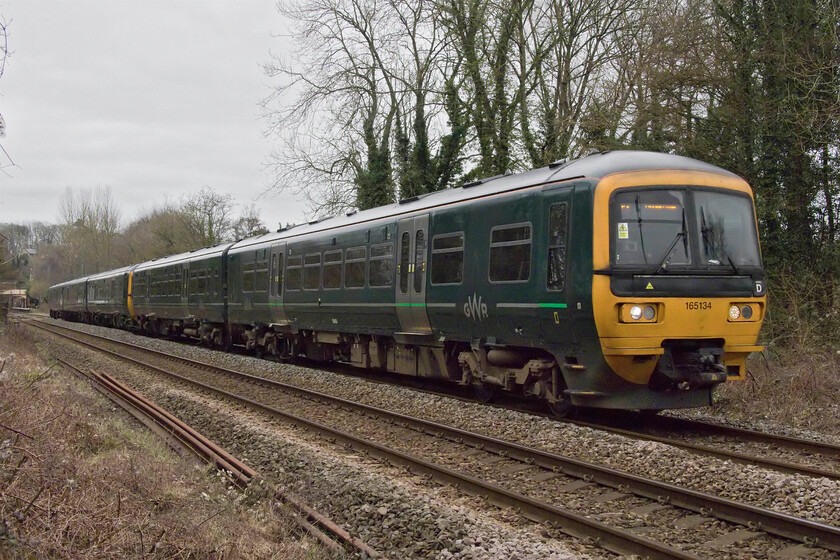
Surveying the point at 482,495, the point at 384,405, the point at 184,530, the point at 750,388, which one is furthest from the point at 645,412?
the point at 184,530

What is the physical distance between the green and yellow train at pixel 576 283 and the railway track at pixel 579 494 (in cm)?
156

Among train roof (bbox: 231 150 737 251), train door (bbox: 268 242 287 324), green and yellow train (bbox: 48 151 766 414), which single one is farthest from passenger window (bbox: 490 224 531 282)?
train door (bbox: 268 242 287 324)

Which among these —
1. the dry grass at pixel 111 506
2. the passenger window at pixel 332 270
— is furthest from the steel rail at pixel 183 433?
the passenger window at pixel 332 270

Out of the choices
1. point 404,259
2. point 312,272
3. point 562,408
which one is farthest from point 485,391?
point 312,272

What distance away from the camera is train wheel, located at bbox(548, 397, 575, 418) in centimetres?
914

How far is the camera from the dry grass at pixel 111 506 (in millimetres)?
4371

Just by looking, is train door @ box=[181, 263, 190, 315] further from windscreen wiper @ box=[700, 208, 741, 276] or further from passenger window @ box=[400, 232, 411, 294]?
windscreen wiper @ box=[700, 208, 741, 276]

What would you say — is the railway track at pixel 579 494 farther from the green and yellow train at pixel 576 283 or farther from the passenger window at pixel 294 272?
the passenger window at pixel 294 272

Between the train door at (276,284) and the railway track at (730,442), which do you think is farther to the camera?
the train door at (276,284)

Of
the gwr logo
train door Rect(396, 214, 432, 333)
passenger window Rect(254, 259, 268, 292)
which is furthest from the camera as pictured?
passenger window Rect(254, 259, 268, 292)

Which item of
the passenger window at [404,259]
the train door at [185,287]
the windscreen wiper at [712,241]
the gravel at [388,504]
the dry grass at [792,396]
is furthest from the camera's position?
the train door at [185,287]

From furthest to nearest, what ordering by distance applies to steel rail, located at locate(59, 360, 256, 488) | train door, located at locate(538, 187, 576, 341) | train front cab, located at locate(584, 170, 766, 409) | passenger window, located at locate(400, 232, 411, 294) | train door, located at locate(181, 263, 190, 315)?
1. train door, located at locate(181, 263, 190, 315)
2. passenger window, located at locate(400, 232, 411, 294)
3. train door, located at locate(538, 187, 576, 341)
4. train front cab, located at locate(584, 170, 766, 409)
5. steel rail, located at locate(59, 360, 256, 488)

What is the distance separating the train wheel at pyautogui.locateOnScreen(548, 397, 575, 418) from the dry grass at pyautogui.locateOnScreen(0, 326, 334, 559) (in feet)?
13.6

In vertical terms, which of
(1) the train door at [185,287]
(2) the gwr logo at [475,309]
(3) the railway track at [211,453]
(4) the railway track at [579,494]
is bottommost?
(3) the railway track at [211,453]
